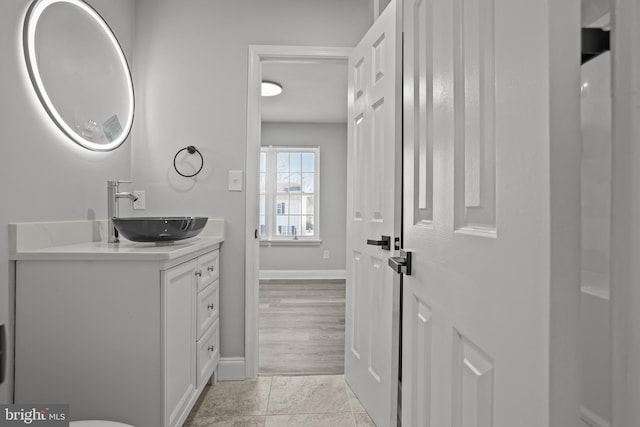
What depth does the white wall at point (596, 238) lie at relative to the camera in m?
0.46

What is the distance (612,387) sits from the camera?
0.44m

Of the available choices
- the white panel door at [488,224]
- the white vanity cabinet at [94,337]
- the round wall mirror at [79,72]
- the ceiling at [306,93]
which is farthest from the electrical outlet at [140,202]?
the white panel door at [488,224]

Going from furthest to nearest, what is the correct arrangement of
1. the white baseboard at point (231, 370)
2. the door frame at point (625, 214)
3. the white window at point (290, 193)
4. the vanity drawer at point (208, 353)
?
the white window at point (290, 193) < the white baseboard at point (231, 370) < the vanity drawer at point (208, 353) < the door frame at point (625, 214)

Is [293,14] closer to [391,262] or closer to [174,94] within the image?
[174,94]

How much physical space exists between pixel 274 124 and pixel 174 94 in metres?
3.64

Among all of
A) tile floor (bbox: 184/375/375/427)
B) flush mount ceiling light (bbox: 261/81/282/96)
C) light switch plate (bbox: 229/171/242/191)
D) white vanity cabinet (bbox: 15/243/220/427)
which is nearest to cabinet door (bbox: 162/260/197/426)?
white vanity cabinet (bbox: 15/243/220/427)

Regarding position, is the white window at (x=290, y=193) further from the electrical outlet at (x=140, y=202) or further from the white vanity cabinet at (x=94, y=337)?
the white vanity cabinet at (x=94, y=337)

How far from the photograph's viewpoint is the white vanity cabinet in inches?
51.7

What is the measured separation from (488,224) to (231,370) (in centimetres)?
212

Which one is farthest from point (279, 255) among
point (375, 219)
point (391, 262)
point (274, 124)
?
point (391, 262)

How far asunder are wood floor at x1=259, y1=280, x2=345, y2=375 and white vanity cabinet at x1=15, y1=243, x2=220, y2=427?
3.80ft

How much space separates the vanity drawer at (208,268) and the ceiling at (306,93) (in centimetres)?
181

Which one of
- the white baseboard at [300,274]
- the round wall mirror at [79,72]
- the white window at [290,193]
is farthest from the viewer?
the white window at [290,193]

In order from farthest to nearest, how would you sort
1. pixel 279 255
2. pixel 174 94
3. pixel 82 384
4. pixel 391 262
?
pixel 279 255 → pixel 174 94 → pixel 82 384 → pixel 391 262
